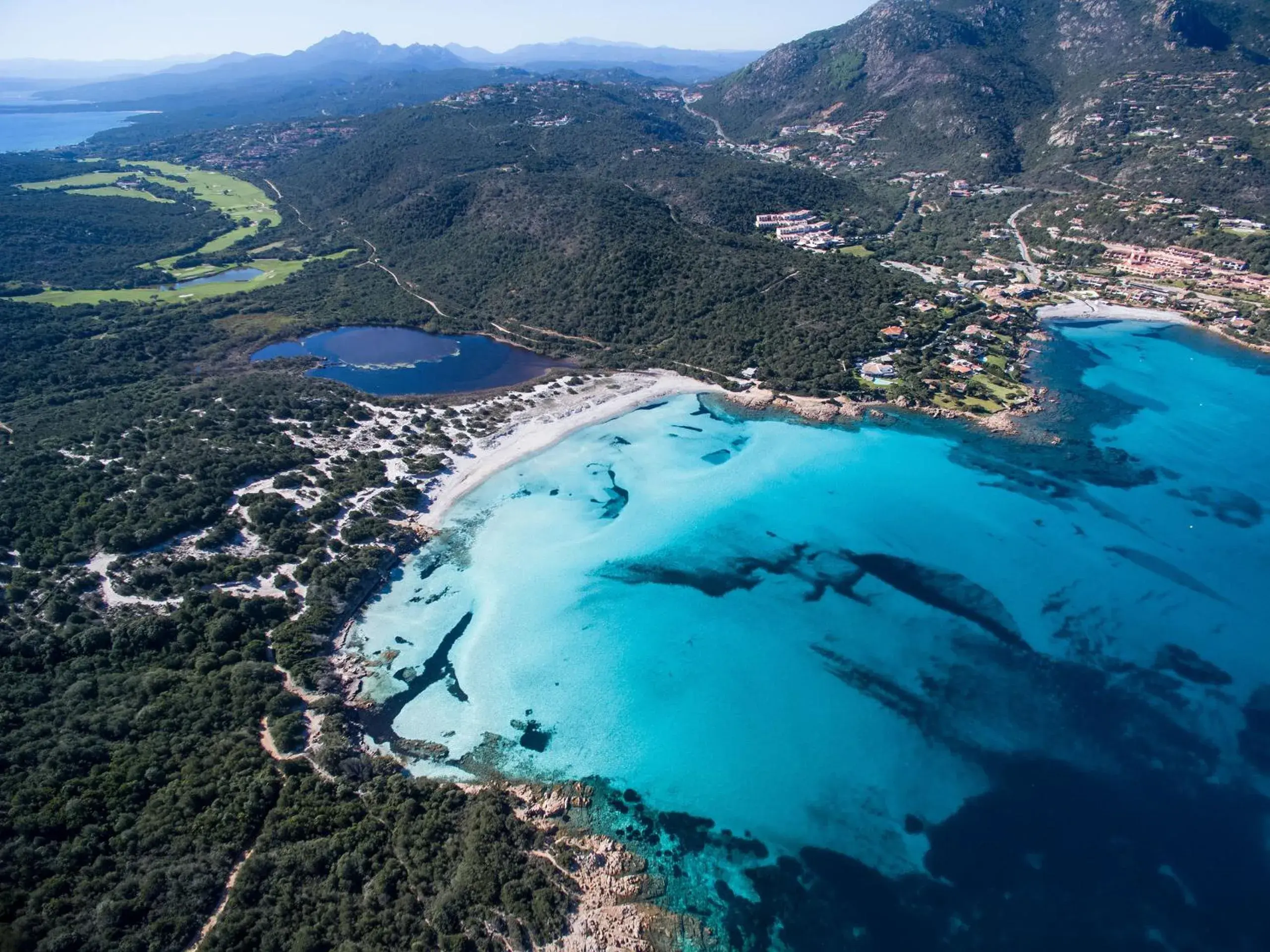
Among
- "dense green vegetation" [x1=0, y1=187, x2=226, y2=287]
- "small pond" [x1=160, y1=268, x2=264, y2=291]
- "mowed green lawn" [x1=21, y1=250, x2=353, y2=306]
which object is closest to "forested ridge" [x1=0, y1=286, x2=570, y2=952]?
"mowed green lawn" [x1=21, y1=250, x2=353, y2=306]

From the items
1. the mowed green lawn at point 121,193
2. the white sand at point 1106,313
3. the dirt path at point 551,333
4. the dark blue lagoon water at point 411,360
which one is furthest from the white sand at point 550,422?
the mowed green lawn at point 121,193

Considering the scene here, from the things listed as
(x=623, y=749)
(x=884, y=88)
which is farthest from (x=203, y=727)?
(x=884, y=88)

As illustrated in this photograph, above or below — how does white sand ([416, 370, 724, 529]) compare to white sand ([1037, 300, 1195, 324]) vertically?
below

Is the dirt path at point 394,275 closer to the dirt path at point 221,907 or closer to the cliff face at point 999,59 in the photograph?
the dirt path at point 221,907

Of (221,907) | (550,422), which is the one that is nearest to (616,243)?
Result: (550,422)

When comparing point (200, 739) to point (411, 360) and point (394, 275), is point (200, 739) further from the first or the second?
point (394, 275)

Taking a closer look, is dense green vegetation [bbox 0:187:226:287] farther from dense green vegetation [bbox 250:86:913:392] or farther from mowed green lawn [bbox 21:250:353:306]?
dense green vegetation [bbox 250:86:913:392]
